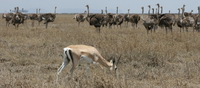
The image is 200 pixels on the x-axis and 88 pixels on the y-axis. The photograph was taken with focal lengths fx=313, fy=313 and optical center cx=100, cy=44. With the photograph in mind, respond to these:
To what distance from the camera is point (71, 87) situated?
661cm

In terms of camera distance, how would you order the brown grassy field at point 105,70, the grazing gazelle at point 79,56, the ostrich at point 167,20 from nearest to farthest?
the brown grassy field at point 105,70 → the grazing gazelle at point 79,56 → the ostrich at point 167,20

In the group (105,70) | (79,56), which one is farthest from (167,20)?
(79,56)

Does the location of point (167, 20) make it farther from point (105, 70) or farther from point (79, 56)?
point (79, 56)

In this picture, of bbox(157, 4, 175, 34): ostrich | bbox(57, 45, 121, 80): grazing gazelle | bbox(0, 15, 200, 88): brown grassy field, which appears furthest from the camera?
bbox(157, 4, 175, 34): ostrich

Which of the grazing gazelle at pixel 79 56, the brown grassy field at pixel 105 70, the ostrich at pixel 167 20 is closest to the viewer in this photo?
the brown grassy field at pixel 105 70

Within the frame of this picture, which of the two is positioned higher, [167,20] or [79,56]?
[167,20]

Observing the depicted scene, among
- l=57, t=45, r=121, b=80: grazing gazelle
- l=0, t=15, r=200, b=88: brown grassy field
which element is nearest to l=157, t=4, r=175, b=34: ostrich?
l=0, t=15, r=200, b=88: brown grassy field

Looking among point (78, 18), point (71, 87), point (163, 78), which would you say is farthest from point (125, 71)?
point (78, 18)

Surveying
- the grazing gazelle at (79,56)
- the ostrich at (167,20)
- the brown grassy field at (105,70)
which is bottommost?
the brown grassy field at (105,70)

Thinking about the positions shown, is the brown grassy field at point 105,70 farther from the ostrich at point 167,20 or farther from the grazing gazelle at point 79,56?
the ostrich at point 167,20

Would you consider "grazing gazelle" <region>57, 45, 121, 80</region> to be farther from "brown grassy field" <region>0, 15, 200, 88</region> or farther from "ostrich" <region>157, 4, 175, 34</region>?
"ostrich" <region>157, 4, 175, 34</region>

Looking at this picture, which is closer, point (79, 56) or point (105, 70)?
point (79, 56)

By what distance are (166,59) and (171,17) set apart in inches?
429

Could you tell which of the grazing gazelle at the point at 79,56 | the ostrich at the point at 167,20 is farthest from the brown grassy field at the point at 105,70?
the ostrich at the point at 167,20
